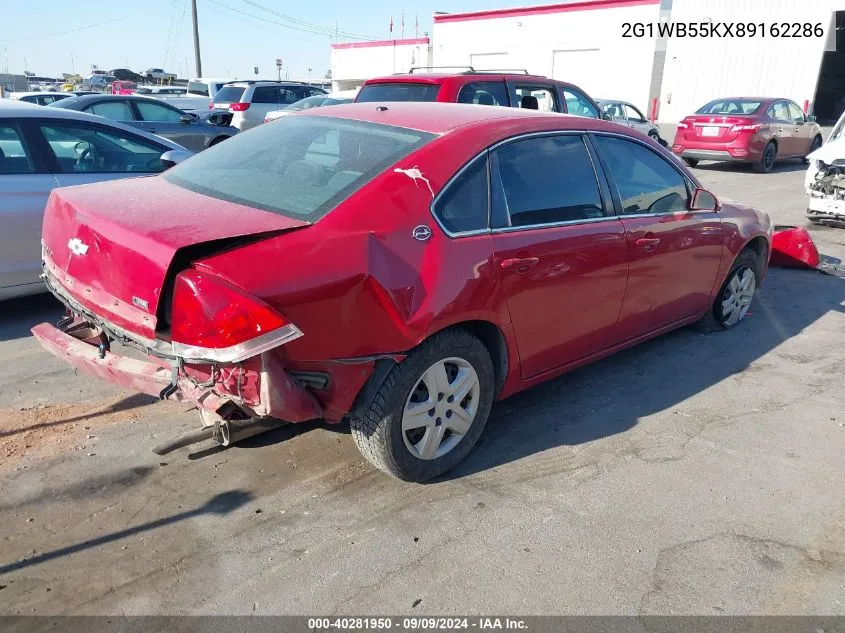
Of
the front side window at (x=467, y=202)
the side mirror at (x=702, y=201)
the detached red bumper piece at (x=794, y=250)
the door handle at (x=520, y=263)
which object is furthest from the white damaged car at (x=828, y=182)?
the front side window at (x=467, y=202)

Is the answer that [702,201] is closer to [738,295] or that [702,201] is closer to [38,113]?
[738,295]

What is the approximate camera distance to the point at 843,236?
31.9ft

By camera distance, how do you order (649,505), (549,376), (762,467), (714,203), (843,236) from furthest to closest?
(843,236)
(714,203)
(549,376)
(762,467)
(649,505)

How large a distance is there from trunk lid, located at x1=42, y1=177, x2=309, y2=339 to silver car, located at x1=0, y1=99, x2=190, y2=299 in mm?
1830

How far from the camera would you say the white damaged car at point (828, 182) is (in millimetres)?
9469

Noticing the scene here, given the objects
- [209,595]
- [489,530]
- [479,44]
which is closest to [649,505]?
[489,530]

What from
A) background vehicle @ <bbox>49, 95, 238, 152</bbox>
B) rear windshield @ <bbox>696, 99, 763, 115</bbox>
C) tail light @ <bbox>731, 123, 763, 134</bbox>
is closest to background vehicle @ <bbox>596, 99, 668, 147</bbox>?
rear windshield @ <bbox>696, 99, 763, 115</bbox>

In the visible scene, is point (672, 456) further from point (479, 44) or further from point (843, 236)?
point (479, 44)

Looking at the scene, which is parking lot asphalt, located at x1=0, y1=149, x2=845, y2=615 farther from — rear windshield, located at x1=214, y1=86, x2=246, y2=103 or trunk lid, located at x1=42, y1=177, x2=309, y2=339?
rear windshield, located at x1=214, y1=86, x2=246, y2=103

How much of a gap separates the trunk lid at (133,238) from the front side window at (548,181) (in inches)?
46.7

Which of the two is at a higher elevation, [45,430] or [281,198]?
[281,198]

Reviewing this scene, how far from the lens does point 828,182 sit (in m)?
9.62

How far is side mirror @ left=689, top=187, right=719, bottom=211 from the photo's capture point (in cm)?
475

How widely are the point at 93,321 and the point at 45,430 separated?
99 cm
